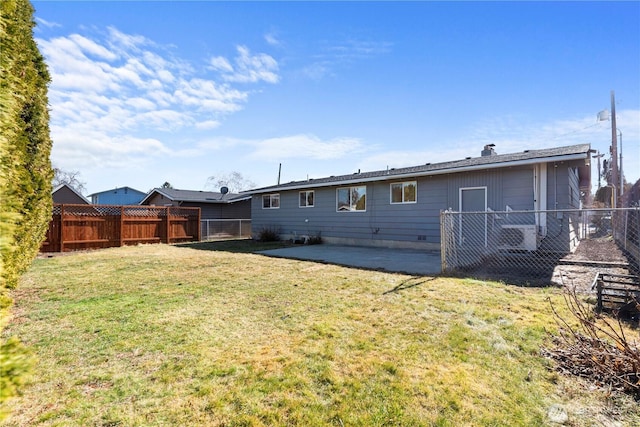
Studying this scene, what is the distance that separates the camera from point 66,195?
842 inches

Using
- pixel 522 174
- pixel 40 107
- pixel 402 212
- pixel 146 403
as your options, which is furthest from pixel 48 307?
pixel 522 174

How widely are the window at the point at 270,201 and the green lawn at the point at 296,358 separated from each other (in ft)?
38.8

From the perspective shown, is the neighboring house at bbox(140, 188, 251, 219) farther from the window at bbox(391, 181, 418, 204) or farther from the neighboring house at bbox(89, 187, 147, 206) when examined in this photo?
the neighboring house at bbox(89, 187, 147, 206)

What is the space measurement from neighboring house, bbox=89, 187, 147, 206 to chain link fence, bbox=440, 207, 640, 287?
127 feet

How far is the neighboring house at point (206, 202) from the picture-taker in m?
20.5

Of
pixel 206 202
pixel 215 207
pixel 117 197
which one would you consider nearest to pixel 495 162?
pixel 206 202

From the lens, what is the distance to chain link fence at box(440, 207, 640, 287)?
6.51 meters

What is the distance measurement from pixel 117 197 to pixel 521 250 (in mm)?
42505

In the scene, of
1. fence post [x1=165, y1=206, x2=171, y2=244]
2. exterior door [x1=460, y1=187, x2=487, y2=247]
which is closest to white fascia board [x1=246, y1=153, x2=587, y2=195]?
exterior door [x1=460, y1=187, x2=487, y2=247]

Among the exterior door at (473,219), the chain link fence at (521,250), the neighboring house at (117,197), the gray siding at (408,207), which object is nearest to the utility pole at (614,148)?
the chain link fence at (521,250)

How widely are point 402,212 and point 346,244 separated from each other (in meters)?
2.98

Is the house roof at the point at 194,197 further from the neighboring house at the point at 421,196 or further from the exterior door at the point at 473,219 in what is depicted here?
the exterior door at the point at 473,219

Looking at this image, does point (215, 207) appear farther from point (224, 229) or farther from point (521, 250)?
point (521, 250)

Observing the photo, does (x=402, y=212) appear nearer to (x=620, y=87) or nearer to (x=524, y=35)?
(x=524, y=35)
